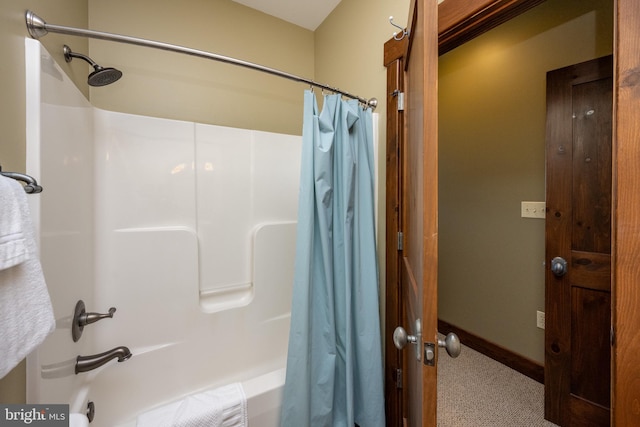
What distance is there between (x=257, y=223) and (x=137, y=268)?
0.63 meters

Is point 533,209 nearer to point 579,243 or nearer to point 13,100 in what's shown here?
point 579,243

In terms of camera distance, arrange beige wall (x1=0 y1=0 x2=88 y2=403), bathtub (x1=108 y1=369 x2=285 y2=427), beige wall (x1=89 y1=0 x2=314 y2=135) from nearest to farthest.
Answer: beige wall (x1=0 y1=0 x2=88 y2=403), bathtub (x1=108 y1=369 x2=285 y2=427), beige wall (x1=89 y1=0 x2=314 y2=135)

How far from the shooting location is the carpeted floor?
62.1 inches

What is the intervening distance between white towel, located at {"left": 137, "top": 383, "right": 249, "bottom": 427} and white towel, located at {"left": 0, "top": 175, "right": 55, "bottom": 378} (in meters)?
0.69

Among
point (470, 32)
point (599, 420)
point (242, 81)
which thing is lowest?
point (599, 420)

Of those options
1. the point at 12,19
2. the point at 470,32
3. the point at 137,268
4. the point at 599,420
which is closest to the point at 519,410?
the point at 599,420

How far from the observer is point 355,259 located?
1323mm

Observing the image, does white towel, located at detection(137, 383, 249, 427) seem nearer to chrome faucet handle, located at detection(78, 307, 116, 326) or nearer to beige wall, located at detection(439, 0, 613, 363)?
chrome faucet handle, located at detection(78, 307, 116, 326)

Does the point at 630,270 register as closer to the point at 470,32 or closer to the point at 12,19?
the point at 470,32

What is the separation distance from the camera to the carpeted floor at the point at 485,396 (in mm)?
1578

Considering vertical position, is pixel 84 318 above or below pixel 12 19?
below

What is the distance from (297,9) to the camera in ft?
5.90

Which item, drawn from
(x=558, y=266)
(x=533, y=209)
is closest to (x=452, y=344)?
(x=558, y=266)

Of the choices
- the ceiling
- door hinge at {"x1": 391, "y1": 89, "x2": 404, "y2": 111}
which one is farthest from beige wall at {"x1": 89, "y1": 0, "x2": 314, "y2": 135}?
door hinge at {"x1": 391, "y1": 89, "x2": 404, "y2": 111}
